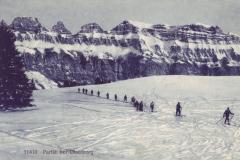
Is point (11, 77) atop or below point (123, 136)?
atop

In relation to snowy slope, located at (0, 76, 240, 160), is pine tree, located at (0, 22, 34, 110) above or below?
above

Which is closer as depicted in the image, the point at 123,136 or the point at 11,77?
the point at 123,136

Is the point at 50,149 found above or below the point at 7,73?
below

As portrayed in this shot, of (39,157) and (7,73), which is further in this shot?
(7,73)

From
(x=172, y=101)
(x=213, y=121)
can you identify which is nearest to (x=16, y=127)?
(x=213, y=121)

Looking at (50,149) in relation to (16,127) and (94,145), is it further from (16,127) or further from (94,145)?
(16,127)

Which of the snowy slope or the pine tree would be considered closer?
the snowy slope

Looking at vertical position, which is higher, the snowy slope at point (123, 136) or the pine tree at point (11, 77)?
the pine tree at point (11, 77)

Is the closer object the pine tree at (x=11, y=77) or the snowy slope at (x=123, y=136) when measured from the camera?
the snowy slope at (x=123, y=136)
